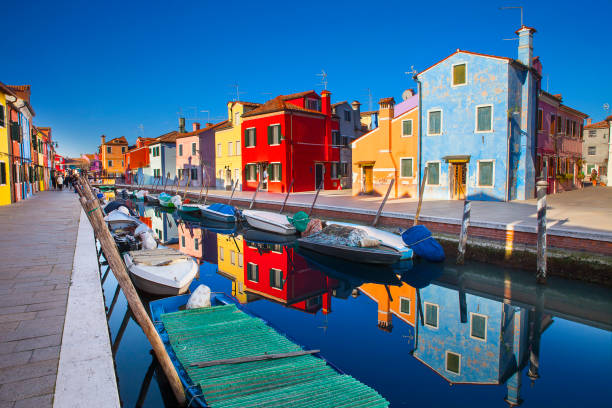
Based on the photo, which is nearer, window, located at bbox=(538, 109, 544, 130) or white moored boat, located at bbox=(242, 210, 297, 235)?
white moored boat, located at bbox=(242, 210, 297, 235)

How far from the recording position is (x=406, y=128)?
2206 centimetres

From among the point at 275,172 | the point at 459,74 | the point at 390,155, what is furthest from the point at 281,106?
the point at 459,74

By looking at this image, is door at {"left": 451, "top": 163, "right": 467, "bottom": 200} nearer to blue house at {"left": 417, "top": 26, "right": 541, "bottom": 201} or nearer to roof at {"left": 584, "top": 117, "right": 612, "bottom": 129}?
blue house at {"left": 417, "top": 26, "right": 541, "bottom": 201}

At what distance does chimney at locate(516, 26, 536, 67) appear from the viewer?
1917 cm

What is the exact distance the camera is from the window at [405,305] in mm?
8156

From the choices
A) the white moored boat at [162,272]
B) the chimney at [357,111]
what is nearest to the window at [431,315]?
the white moored boat at [162,272]

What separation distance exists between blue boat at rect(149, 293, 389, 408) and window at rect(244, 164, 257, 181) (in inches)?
1018

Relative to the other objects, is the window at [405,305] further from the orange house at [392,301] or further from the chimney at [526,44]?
the chimney at [526,44]

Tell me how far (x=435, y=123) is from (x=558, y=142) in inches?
361

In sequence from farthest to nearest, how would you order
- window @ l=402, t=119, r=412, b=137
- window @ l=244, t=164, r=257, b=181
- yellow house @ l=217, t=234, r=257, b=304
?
window @ l=244, t=164, r=257, b=181, window @ l=402, t=119, r=412, b=137, yellow house @ l=217, t=234, r=257, b=304

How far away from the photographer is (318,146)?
30.2 meters

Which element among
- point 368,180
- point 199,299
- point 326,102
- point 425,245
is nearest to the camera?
point 199,299

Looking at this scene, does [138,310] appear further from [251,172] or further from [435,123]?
[251,172]

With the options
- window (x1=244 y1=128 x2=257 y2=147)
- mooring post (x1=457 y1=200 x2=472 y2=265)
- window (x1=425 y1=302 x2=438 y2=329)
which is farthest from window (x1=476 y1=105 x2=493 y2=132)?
window (x1=244 y1=128 x2=257 y2=147)
